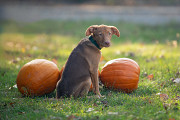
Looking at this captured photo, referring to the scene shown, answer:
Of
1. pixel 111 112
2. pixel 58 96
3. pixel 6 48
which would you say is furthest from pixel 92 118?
pixel 6 48

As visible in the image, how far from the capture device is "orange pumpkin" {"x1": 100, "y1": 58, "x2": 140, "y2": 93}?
5.17 meters

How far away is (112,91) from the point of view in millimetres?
5223

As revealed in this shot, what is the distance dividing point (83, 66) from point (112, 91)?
905 millimetres

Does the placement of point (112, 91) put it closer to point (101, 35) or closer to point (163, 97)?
point (163, 97)

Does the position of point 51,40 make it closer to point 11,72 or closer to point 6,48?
point 6,48

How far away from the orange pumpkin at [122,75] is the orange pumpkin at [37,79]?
3.79 feet

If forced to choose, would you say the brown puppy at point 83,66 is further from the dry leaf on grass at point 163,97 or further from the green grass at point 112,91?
the dry leaf on grass at point 163,97

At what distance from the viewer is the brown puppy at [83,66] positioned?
4754mm

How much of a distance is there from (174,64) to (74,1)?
13290 mm

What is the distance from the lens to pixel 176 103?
4.07 metres

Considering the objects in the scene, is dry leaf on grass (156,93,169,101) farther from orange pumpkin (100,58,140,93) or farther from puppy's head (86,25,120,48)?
puppy's head (86,25,120,48)

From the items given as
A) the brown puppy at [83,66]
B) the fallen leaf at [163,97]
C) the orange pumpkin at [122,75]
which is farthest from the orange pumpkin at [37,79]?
the fallen leaf at [163,97]

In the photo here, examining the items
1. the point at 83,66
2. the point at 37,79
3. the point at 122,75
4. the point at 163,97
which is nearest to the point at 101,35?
the point at 83,66

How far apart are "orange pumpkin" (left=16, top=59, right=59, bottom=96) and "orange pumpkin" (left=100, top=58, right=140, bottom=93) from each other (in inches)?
45.5
